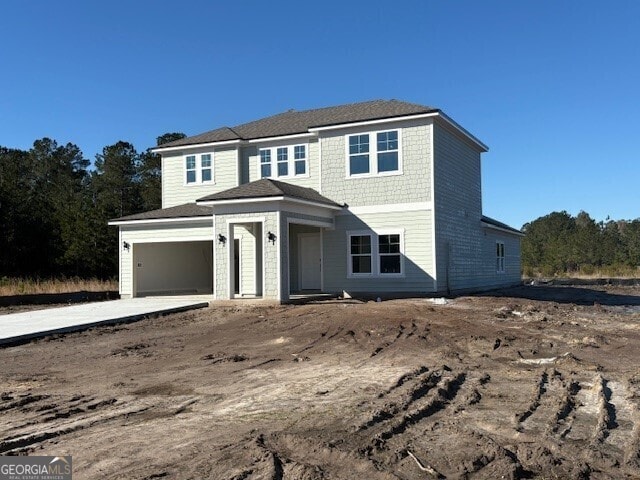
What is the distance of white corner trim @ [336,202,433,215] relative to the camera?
20.8m

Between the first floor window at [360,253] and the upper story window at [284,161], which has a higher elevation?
the upper story window at [284,161]

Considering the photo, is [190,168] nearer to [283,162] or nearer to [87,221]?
[283,162]

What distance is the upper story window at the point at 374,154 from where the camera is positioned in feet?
70.0

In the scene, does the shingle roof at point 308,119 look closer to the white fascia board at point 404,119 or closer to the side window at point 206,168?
the white fascia board at point 404,119

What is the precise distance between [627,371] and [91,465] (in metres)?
7.38

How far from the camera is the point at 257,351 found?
11344mm

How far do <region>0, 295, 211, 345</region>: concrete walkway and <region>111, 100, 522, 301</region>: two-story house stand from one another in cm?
187

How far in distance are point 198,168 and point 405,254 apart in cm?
1011

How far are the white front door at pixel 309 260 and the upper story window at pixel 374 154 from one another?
3.27 meters

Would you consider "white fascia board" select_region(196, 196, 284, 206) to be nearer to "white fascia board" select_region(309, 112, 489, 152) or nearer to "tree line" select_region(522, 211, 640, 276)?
"white fascia board" select_region(309, 112, 489, 152)

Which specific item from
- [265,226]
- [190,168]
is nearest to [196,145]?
[190,168]

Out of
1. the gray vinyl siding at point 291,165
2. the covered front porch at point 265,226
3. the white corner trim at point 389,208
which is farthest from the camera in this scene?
the gray vinyl siding at point 291,165

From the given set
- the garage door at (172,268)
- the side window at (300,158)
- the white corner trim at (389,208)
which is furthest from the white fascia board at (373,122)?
the garage door at (172,268)

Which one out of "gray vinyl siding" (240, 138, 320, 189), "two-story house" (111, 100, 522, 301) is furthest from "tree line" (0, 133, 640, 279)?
"gray vinyl siding" (240, 138, 320, 189)
